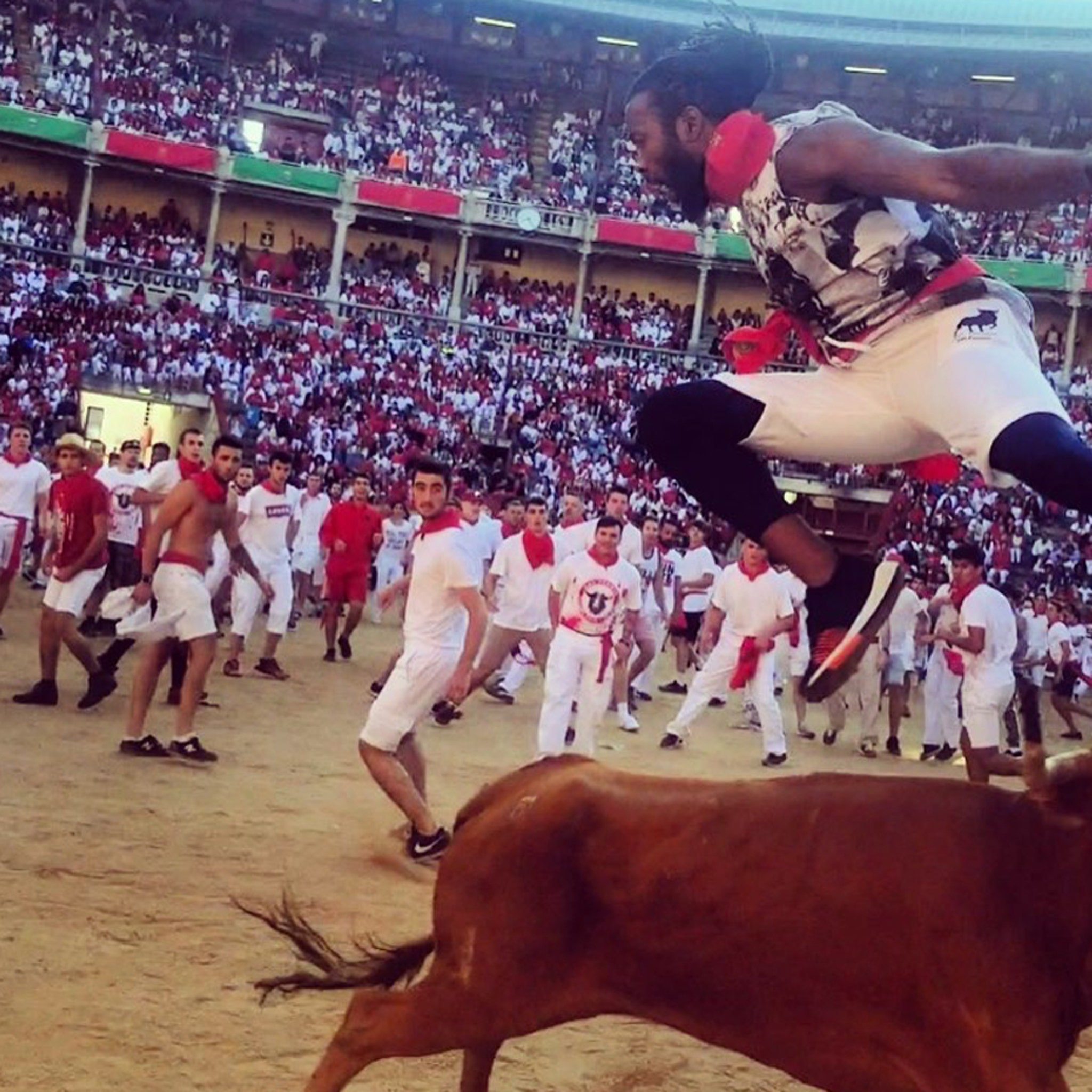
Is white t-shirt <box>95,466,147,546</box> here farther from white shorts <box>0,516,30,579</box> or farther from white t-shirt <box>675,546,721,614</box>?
white t-shirt <box>675,546,721,614</box>

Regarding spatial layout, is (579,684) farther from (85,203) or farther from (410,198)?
(410,198)

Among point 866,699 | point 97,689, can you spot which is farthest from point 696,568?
point 97,689

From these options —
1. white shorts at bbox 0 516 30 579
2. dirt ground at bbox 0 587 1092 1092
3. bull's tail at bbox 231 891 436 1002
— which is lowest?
dirt ground at bbox 0 587 1092 1092

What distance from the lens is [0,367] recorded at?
26.3 meters

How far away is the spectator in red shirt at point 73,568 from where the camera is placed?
412 inches

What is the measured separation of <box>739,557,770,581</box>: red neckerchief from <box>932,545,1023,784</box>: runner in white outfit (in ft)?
5.89

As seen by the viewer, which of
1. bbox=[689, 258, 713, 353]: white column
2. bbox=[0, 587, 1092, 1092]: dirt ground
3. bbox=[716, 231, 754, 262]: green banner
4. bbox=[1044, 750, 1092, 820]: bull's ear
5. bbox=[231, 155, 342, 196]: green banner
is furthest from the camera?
bbox=[689, 258, 713, 353]: white column

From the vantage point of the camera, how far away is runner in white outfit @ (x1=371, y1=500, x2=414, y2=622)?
18219 millimetres

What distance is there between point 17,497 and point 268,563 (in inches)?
85.2

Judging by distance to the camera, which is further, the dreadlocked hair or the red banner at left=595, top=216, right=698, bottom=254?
the red banner at left=595, top=216, right=698, bottom=254

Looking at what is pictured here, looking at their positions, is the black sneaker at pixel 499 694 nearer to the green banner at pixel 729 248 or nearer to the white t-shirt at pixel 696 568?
the white t-shirt at pixel 696 568

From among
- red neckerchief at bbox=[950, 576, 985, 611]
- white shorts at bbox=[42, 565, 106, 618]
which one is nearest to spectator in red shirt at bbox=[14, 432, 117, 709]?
white shorts at bbox=[42, 565, 106, 618]

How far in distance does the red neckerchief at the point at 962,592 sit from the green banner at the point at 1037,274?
28702 millimetres

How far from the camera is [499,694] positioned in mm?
14141
